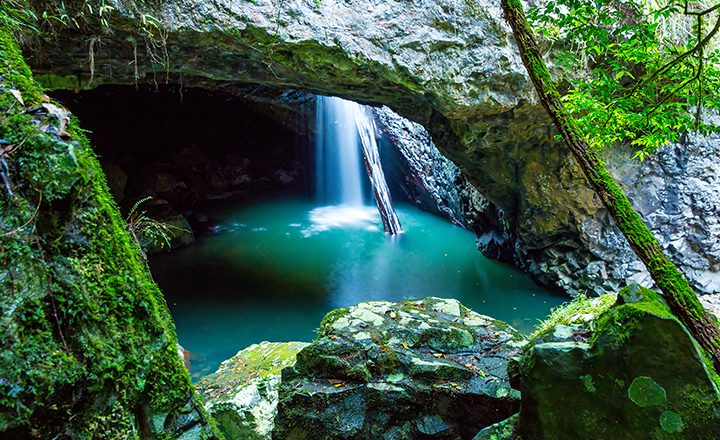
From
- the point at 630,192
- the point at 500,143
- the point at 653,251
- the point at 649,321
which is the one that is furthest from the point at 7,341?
the point at 630,192

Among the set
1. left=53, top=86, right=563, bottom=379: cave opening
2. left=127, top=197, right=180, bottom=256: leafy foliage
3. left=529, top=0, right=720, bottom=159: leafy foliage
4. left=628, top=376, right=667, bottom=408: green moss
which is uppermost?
left=529, top=0, right=720, bottom=159: leafy foliage

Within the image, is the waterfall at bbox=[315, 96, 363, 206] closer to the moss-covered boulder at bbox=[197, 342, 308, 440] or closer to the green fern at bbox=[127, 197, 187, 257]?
the moss-covered boulder at bbox=[197, 342, 308, 440]

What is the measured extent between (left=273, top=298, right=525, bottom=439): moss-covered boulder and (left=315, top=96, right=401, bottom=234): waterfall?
10.6 metres

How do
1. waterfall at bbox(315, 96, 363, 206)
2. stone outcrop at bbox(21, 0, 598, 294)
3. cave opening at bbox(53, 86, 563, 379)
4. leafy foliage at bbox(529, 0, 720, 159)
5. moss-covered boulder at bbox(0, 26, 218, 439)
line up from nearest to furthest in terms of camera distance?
moss-covered boulder at bbox(0, 26, 218, 439)
leafy foliage at bbox(529, 0, 720, 159)
stone outcrop at bbox(21, 0, 598, 294)
cave opening at bbox(53, 86, 563, 379)
waterfall at bbox(315, 96, 363, 206)

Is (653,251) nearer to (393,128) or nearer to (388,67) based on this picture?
(388,67)

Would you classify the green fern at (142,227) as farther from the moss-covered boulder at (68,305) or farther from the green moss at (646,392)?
the green moss at (646,392)

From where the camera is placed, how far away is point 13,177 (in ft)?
3.97

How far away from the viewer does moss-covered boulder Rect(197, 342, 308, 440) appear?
142 inches

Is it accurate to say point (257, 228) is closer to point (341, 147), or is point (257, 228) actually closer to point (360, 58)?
point (341, 147)

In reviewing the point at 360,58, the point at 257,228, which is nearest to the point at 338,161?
the point at 257,228

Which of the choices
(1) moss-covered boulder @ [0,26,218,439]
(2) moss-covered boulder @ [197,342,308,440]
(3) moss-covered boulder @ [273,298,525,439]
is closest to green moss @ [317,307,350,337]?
(3) moss-covered boulder @ [273,298,525,439]

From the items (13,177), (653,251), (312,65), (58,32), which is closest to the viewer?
(13,177)

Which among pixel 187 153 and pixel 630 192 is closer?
pixel 630 192

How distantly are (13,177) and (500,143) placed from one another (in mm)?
6882
